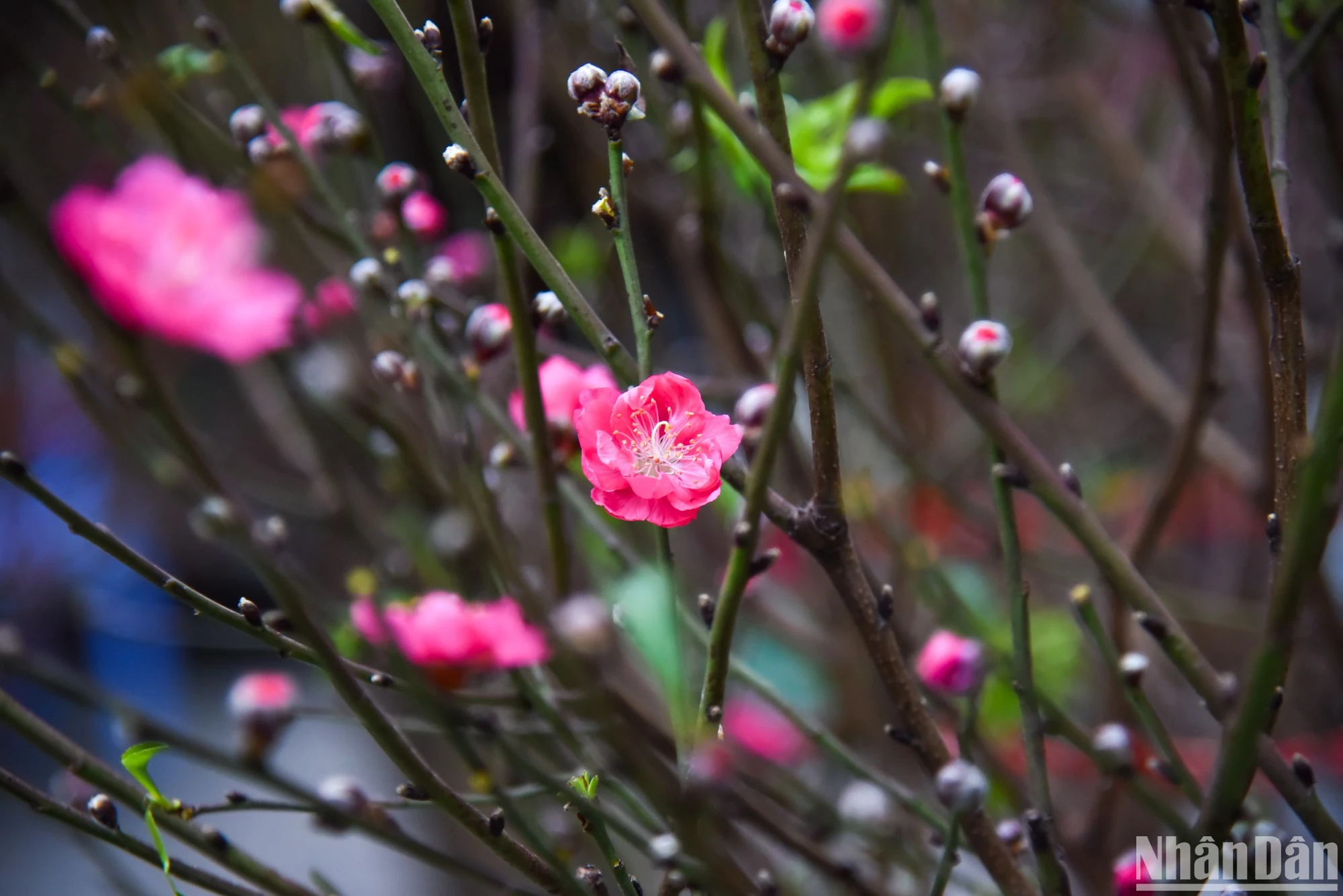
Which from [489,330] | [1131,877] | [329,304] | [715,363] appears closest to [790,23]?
[489,330]

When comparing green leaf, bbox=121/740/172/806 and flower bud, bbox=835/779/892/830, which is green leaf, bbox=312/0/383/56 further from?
flower bud, bbox=835/779/892/830

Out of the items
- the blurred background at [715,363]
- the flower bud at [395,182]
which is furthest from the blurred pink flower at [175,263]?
the flower bud at [395,182]

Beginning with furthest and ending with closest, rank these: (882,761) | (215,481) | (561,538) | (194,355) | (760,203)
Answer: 1. (194,355)
2. (882,761)
3. (760,203)
4. (561,538)
5. (215,481)

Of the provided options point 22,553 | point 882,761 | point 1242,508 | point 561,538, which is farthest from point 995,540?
point 22,553

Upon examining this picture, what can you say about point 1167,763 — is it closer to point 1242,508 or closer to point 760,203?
point 760,203

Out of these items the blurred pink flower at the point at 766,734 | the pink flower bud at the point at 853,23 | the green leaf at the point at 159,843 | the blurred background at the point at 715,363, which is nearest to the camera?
the pink flower bud at the point at 853,23

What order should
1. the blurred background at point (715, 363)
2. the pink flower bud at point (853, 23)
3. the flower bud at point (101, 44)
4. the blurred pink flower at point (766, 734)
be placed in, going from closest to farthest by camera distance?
the pink flower bud at point (853, 23), the flower bud at point (101, 44), the blurred background at point (715, 363), the blurred pink flower at point (766, 734)

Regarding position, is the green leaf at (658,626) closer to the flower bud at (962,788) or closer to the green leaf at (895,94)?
the flower bud at (962,788)
